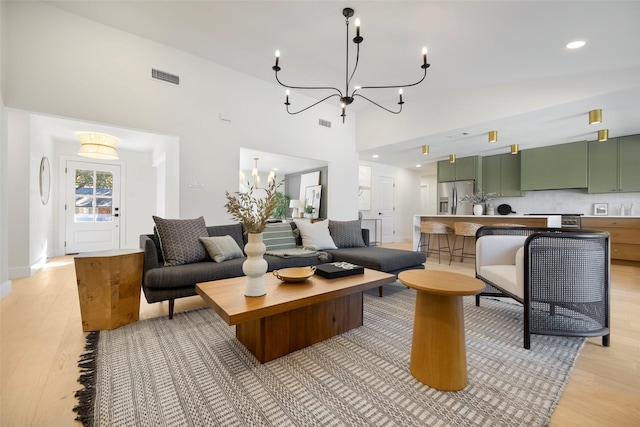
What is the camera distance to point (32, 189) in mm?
4090

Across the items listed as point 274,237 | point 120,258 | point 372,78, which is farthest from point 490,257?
point 120,258

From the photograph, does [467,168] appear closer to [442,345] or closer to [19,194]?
[442,345]

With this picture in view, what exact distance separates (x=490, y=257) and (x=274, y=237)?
8.10ft

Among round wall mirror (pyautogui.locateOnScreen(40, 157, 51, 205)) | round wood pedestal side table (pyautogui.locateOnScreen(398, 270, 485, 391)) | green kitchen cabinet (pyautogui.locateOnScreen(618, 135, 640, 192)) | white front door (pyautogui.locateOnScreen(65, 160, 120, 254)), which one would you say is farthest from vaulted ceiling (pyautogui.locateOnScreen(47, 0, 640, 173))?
white front door (pyautogui.locateOnScreen(65, 160, 120, 254))

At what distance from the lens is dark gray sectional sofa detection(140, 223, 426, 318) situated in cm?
227

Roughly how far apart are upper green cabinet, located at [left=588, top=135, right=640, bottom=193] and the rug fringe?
8.10m

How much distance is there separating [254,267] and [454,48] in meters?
3.44

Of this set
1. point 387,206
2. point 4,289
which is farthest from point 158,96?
point 387,206

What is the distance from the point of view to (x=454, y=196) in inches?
284

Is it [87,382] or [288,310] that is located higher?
[288,310]

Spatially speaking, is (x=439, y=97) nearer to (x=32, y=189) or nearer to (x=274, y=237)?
(x=274, y=237)

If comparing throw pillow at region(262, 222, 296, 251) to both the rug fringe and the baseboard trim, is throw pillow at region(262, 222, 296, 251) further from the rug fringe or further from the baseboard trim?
the baseboard trim

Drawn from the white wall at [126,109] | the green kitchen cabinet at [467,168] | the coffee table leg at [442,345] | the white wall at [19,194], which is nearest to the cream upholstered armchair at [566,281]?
the coffee table leg at [442,345]

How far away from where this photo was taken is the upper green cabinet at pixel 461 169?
6816 millimetres
